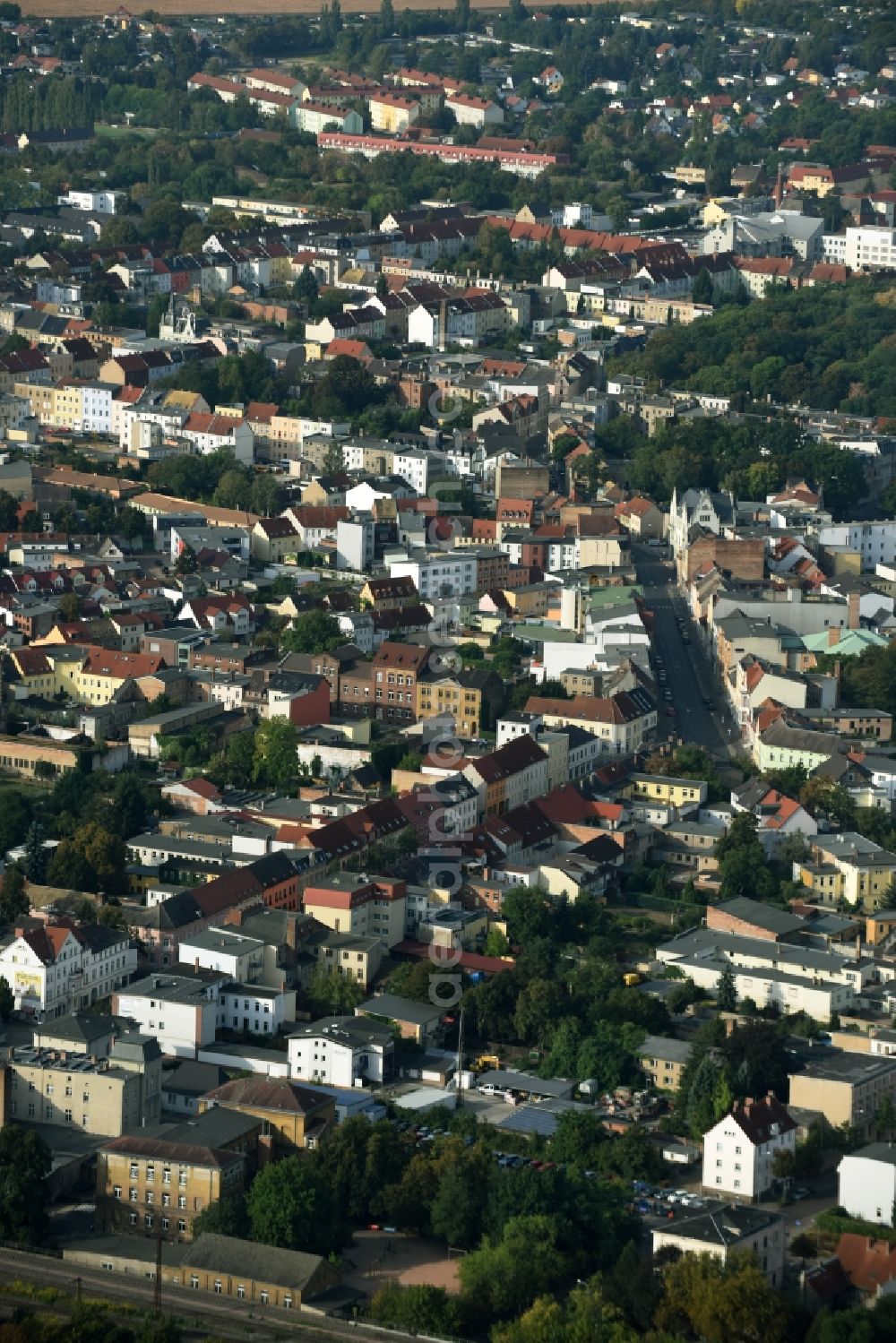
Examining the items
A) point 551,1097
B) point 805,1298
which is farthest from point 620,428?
point 805,1298

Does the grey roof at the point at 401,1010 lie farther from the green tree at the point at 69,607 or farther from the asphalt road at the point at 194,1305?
the green tree at the point at 69,607

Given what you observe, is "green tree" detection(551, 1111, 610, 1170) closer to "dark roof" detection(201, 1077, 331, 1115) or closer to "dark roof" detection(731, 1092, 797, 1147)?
"dark roof" detection(731, 1092, 797, 1147)

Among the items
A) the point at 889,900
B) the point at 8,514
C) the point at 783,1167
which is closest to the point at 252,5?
the point at 8,514

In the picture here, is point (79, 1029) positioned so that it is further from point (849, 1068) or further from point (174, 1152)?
point (849, 1068)

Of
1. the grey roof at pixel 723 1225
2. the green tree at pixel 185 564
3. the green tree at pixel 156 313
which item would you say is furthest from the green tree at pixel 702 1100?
the green tree at pixel 156 313

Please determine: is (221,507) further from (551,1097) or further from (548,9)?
(548,9)

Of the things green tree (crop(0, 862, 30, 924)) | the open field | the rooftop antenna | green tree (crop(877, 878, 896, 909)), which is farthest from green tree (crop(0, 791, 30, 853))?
the open field
